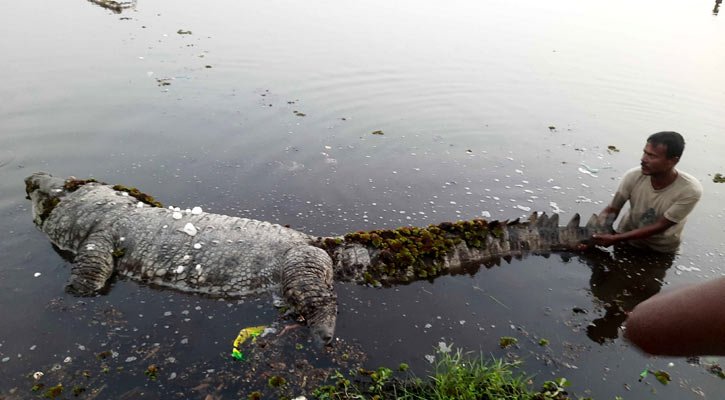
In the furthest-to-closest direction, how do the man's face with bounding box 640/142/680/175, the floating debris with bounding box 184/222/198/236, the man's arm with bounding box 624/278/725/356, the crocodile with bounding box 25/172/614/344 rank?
the man's face with bounding box 640/142/680/175, the floating debris with bounding box 184/222/198/236, the crocodile with bounding box 25/172/614/344, the man's arm with bounding box 624/278/725/356

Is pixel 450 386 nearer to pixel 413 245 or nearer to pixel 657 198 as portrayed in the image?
pixel 413 245

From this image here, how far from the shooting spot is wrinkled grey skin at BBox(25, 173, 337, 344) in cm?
521

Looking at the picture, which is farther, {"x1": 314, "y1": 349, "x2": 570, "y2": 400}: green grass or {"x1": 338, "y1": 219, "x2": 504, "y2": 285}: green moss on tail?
{"x1": 338, "y1": 219, "x2": 504, "y2": 285}: green moss on tail

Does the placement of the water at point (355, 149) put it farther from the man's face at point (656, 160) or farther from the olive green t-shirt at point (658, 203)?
the man's face at point (656, 160)

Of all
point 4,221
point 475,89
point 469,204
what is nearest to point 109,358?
point 4,221

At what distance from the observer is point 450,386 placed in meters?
4.18

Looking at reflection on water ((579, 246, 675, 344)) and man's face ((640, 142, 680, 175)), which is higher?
man's face ((640, 142, 680, 175))

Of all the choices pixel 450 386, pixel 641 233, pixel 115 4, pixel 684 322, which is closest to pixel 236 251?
pixel 450 386

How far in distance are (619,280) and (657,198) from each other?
1322mm

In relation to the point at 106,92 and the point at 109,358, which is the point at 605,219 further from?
the point at 106,92

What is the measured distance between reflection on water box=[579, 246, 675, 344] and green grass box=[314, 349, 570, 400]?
4.67ft

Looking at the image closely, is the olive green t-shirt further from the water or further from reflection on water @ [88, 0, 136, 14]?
reflection on water @ [88, 0, 136, 14]

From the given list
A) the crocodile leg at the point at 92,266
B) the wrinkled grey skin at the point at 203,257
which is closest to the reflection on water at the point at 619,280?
the wrinkled grey skin at the point at 203,257

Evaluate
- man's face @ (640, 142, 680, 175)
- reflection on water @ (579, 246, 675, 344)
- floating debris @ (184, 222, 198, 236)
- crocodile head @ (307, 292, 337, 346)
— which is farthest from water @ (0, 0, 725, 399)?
man's face @ (640, 142, 680, 175)
